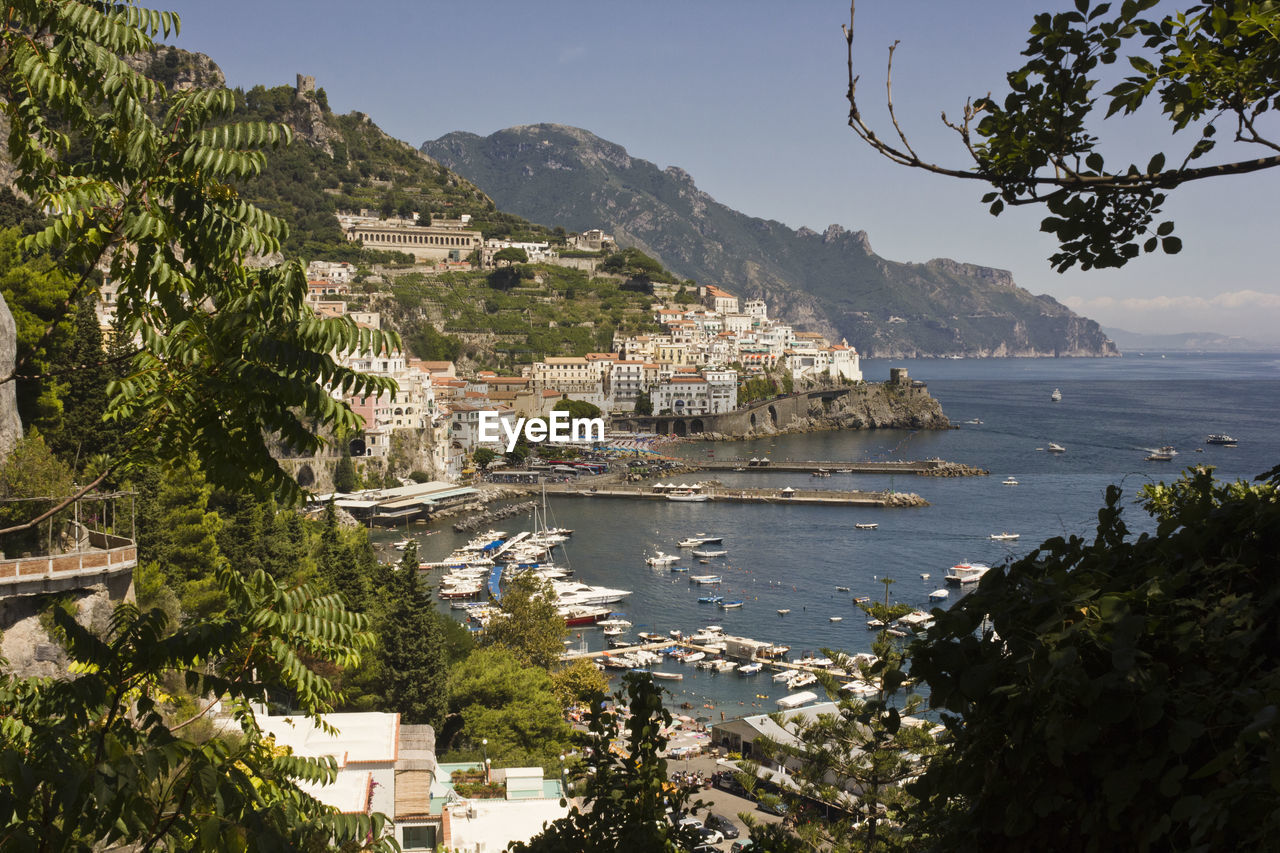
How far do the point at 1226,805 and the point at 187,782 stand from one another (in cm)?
250

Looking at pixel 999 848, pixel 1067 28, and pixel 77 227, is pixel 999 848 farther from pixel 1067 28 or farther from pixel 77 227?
pixel 77 227

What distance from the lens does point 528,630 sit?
21531 mm

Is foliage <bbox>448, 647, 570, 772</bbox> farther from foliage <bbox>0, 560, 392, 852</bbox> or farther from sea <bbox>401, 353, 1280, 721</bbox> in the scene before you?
foliage <bbox>0, 560, 392, 852</bbox>

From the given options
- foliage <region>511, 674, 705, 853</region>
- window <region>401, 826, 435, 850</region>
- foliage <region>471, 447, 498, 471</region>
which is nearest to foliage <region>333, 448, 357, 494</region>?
foliage <region>471, 447, 498, 471</region>

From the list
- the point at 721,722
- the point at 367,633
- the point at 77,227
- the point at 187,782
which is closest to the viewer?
the point at 187,782

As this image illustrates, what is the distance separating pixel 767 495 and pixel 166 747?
47.7m

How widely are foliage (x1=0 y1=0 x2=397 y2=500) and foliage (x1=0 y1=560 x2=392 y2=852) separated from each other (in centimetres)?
49

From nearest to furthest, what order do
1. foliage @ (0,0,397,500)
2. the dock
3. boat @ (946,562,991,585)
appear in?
foliage @ (0,0,397,500)
boat @ (946,562,991,585)
the dock

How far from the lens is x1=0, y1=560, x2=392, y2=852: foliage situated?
2260 mm

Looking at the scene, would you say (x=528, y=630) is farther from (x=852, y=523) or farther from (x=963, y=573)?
(x=852, y=523)

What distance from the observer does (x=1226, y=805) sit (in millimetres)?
1748

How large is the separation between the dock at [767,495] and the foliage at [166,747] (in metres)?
45.7

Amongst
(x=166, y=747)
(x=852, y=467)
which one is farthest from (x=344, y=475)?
(x=166, y=747)

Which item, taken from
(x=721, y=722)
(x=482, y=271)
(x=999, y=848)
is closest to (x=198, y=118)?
(x=999, y=848)
